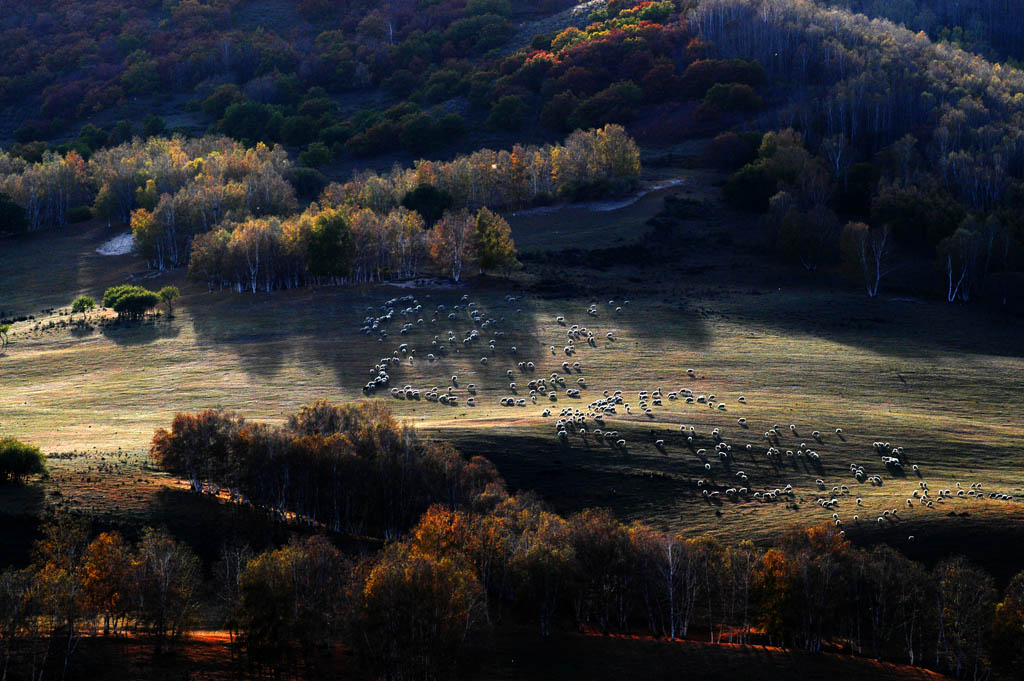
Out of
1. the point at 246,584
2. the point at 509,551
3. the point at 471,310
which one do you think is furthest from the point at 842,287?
the point at 246,584

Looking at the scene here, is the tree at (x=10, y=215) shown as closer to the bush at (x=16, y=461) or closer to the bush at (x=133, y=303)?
the bush at (x=133, y=303)

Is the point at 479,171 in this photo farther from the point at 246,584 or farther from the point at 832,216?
the point at 246,584

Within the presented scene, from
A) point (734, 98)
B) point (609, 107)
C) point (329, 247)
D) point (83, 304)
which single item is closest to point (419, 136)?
point (609, 107)

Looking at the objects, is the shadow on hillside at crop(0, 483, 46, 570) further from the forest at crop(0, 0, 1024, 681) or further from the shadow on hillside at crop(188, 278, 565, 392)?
the shadow on hillside at crop(188, 278, 565, 392)

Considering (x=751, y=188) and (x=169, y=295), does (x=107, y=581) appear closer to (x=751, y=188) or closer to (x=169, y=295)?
(x=169, y=295)

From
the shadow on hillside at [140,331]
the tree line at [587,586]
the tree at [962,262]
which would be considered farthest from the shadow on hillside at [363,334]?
the tree at [962,262]

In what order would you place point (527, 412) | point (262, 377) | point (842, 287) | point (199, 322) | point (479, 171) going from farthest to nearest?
1. point (479, 171)
2. point (842, 287)
3. point (199, 322)
4. point (262, 377)
5. point (527, 412)
